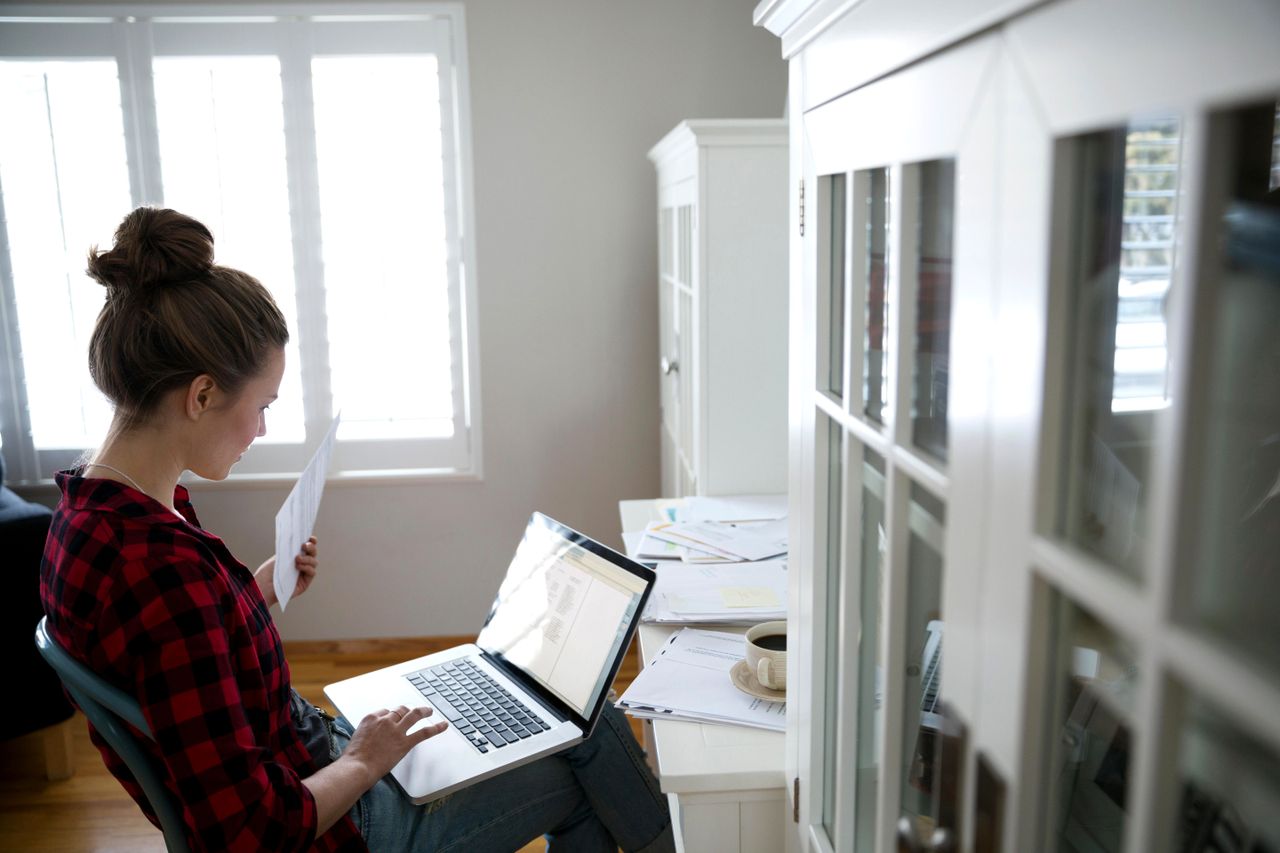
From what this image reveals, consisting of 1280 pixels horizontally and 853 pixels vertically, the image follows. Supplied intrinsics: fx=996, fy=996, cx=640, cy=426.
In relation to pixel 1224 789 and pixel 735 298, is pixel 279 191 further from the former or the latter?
pixel 1224 789

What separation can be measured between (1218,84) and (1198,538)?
0.18 meters

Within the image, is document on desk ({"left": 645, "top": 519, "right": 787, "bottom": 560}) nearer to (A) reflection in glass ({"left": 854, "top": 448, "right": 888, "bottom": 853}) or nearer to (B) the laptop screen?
(B) the laptop screen

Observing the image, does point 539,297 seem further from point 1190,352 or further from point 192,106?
point 1190,352

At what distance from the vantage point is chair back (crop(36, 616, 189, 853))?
1035 millimetres

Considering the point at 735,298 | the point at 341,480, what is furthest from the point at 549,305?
the point at 735,298

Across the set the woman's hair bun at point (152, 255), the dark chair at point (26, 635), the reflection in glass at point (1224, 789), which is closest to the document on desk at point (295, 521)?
the woman's hair bun at point (152, 255)

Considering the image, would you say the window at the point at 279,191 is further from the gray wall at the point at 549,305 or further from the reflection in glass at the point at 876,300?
the reflection in glass at the point at 876,300

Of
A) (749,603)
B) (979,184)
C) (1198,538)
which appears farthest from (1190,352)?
(749,603)

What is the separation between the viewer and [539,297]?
124 inches

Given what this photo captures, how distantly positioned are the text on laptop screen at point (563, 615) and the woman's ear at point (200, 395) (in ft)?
1.91

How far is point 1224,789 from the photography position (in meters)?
0.42

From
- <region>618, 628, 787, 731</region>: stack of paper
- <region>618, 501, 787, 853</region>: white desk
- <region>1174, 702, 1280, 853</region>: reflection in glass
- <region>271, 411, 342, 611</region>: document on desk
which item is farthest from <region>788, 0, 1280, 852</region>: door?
<region>271, 411, 342, 611</region>: document on desk

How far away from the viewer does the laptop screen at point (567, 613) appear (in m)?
1.39

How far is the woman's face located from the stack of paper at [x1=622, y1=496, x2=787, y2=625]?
2.28 ft
